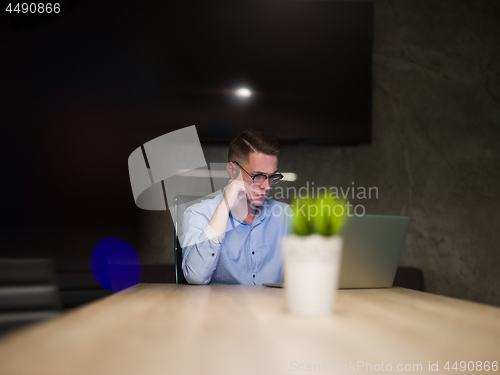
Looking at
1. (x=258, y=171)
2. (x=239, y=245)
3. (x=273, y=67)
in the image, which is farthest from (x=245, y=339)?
(x=273, y=67)

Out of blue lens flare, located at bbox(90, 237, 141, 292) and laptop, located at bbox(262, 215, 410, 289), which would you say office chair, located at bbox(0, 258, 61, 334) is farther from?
laptop, located at bbox(262, 215, 410, 289)

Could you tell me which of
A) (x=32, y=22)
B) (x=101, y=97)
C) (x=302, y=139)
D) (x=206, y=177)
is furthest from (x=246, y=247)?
(x=32, y=22)

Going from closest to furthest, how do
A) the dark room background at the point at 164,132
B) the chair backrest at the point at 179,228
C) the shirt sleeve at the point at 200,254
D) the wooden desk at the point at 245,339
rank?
1. the wooden desk at the point at 245,339
2. the shirt sleeve at the point at 200,254
3. the chair backrest at the point at 179,228
4. the dark room background at the point at 164,132

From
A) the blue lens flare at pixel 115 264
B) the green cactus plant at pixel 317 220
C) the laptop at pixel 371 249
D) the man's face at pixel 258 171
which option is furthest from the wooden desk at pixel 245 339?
the blue lens flare at pixel 115 264

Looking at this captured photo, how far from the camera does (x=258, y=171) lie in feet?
6.30

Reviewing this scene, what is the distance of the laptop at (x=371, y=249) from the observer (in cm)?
112

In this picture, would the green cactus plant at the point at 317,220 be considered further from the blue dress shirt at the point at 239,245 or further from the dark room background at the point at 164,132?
the dark room background at the point at 164,132

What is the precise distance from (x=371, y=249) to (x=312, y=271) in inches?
18.6

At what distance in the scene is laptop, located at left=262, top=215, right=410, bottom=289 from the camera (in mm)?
1122

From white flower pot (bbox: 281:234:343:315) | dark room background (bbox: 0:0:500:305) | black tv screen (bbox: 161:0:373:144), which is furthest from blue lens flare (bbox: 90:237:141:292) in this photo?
white flower pot (bbox: 281:234:343:315)

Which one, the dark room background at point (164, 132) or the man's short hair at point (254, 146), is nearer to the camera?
the man's short hair at point (254, 146)

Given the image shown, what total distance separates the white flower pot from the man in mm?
837

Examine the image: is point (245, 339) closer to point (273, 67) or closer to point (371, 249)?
point (371, 249)

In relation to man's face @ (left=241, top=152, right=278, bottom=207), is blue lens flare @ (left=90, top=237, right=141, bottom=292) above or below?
below
